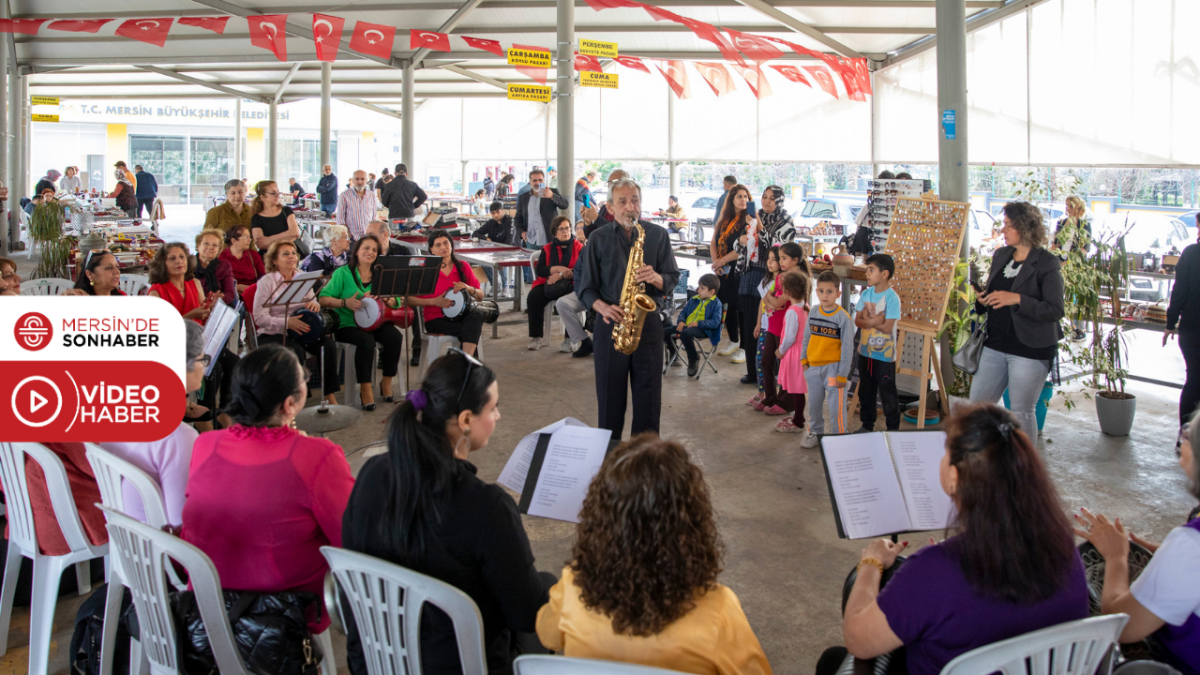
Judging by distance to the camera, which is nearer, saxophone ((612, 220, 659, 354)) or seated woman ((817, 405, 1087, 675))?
seated woman ((817, 405, 1087, 675))

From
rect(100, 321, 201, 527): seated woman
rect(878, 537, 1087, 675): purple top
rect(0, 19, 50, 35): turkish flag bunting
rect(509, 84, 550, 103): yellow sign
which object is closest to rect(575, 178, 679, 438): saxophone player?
rect(100, 321, 201, 527): seated woman

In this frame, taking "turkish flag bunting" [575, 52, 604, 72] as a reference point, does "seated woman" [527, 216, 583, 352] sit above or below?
below

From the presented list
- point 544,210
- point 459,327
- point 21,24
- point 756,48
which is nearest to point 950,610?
point 459,327

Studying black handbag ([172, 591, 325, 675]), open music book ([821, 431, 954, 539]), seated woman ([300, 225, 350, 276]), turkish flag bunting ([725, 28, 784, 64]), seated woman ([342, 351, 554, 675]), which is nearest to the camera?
seated woman ([342, 351, 554, 675])

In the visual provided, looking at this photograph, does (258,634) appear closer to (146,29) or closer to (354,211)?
(354,211)

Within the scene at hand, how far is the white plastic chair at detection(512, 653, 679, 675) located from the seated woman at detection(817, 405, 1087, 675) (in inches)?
23.5

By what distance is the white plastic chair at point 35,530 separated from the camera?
270 centimetres

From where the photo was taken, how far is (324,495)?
89.1 inches

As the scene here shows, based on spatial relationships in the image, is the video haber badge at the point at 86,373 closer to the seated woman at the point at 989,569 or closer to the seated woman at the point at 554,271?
the seated woman at the point at 989,569

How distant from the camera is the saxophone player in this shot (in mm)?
4328

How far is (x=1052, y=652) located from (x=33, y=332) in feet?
11.0

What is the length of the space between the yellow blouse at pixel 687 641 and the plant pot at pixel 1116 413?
477 centimetres

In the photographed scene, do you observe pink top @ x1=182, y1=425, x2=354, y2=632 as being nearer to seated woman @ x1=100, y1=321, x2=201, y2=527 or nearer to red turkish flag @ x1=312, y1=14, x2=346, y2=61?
seated woman @ x1=100, y1=321, x2=201, y2=527

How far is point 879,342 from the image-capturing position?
17.2 ft
